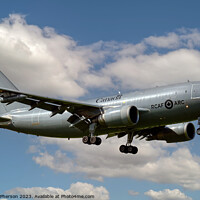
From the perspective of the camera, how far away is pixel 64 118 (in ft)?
123

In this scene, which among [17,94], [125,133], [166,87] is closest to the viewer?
[17,94]

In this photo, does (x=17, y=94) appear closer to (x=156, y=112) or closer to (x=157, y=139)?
(x=156, y=112)

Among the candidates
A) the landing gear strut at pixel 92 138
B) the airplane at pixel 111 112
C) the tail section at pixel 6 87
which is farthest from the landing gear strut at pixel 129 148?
the tail section at pixel 6 87

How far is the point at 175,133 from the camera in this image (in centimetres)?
4088

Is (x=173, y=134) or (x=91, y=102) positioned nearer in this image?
(x=91, y=102)

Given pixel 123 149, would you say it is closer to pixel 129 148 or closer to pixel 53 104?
pixel 129 148

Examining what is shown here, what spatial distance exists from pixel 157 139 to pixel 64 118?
415 inches

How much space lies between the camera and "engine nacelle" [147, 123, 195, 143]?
4078 centimetres

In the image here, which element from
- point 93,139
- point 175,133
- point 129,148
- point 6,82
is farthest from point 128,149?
point 6,82

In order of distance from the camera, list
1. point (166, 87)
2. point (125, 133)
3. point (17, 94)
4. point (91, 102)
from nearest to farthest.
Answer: point (17, 94)
point (166, 87)
point (91, 102)
point (125, 133)

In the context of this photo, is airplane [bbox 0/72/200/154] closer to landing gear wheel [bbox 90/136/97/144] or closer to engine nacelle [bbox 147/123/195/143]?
landing gear wheel [bbox 90/136/97/144]

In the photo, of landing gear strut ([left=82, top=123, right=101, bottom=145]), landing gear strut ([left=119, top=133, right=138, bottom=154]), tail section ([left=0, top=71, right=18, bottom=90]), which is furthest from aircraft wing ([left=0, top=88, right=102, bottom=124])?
tail section ([left=0, top=71, right=18, bottom=90])

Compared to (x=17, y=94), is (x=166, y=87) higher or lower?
higher

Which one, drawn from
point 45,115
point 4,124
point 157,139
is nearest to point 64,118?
Answer: point 45,115
